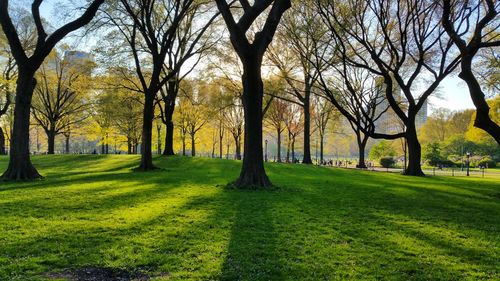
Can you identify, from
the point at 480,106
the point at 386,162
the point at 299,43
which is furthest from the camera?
the point at 386,162

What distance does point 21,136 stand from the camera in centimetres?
1468

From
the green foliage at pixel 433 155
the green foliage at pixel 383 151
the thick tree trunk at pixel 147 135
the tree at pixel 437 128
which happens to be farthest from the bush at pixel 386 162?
the thick tree trunk at pixel 147 135

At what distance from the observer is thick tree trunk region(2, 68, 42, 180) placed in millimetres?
14625

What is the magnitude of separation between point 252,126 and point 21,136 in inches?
362

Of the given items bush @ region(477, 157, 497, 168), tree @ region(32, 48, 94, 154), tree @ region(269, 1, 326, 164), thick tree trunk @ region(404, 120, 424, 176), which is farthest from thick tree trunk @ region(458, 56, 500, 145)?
bush @ region(477, 157, 497, 168)

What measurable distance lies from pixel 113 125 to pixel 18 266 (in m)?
43.9

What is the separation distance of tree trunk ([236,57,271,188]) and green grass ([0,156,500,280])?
0.90 meters

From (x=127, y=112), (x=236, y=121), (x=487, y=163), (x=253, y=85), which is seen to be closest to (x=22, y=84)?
(x=253, y=85)

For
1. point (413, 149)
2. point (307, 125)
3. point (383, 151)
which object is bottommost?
point (383, 151)

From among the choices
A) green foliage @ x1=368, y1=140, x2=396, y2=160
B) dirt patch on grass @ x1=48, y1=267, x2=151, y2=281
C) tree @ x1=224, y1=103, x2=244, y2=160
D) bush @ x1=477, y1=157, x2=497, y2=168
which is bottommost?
bush @ x1=477, y1=157, x2=497, y2=168

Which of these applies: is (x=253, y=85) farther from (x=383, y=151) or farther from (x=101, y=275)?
(x=383, y=151)

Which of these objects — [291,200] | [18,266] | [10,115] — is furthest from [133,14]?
[10,115]

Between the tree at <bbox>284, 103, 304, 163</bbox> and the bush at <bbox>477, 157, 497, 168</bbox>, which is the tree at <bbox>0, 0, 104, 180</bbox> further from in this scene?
the bush at <bbox>477, 157, 497, 168</bbox>

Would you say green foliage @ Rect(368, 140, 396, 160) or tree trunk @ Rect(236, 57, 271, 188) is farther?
green foliage @ Rect(368, 140, 396, 160)
